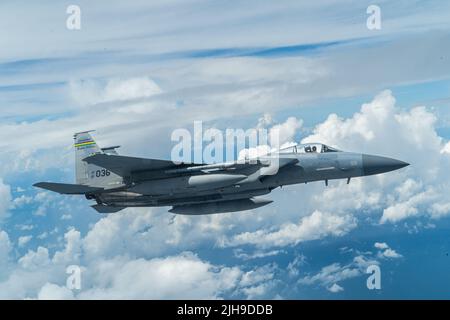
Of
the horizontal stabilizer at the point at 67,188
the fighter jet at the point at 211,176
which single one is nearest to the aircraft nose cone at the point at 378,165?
the fighter jet at the point at 211,176

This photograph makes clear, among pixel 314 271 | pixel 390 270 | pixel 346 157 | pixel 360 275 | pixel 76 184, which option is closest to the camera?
pixel 346 157

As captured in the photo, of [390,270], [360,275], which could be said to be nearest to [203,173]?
[360,275]

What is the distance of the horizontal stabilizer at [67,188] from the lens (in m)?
27.9

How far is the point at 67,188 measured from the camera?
28.7 m

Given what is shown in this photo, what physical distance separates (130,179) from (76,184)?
2853mm

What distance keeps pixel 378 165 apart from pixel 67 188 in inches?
607

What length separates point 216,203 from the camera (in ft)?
98.8

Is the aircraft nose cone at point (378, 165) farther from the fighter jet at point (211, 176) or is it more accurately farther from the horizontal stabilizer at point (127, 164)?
the horizontal stabilizer at point (127, 164)

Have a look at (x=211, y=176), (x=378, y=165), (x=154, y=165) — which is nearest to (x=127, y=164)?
(x=154, y=165)

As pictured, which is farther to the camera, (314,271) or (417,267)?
(417,267)

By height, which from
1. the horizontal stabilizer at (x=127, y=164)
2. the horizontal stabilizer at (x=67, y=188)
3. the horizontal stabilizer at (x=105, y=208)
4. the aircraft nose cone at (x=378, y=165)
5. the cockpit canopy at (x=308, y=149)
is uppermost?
→ the cockpit canopy at (x=308, y=149)

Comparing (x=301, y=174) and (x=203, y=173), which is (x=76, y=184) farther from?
(x=301, y=174)

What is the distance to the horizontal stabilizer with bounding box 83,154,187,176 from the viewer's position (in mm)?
27344

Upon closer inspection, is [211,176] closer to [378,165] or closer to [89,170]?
[89,170]
